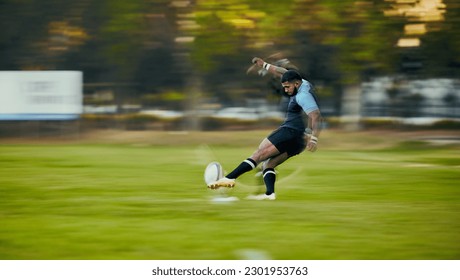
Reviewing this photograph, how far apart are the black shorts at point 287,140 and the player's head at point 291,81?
19.4 inches

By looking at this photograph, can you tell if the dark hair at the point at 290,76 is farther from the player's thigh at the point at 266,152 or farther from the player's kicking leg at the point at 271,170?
the player's kicking leg at the point at 271,170

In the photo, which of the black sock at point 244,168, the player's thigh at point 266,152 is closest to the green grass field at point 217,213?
the black sock at point 244,168

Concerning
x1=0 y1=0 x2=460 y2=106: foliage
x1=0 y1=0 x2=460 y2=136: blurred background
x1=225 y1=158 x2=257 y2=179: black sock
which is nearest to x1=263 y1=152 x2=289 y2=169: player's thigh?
x1=225 y1=158 x2=257 y2=179: black sock

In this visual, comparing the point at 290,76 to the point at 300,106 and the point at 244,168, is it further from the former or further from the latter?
the point at 244,168

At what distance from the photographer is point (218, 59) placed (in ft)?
108

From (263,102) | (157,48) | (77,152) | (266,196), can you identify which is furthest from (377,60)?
(266,196)

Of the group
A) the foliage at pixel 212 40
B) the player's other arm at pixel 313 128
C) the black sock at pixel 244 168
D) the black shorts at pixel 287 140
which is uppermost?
the player's other arm at pixel 313 128

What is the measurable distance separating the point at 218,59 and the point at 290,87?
876 inches

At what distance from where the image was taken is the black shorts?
11.1m

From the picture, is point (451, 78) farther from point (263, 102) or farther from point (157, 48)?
point (157, 48)

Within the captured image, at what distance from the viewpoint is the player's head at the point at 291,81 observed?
35.8ft

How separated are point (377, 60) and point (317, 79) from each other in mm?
4088

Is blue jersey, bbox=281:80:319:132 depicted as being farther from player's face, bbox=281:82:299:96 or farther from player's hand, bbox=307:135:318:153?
player's hand, bbox=307:135:318:153

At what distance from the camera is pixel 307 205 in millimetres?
11547
